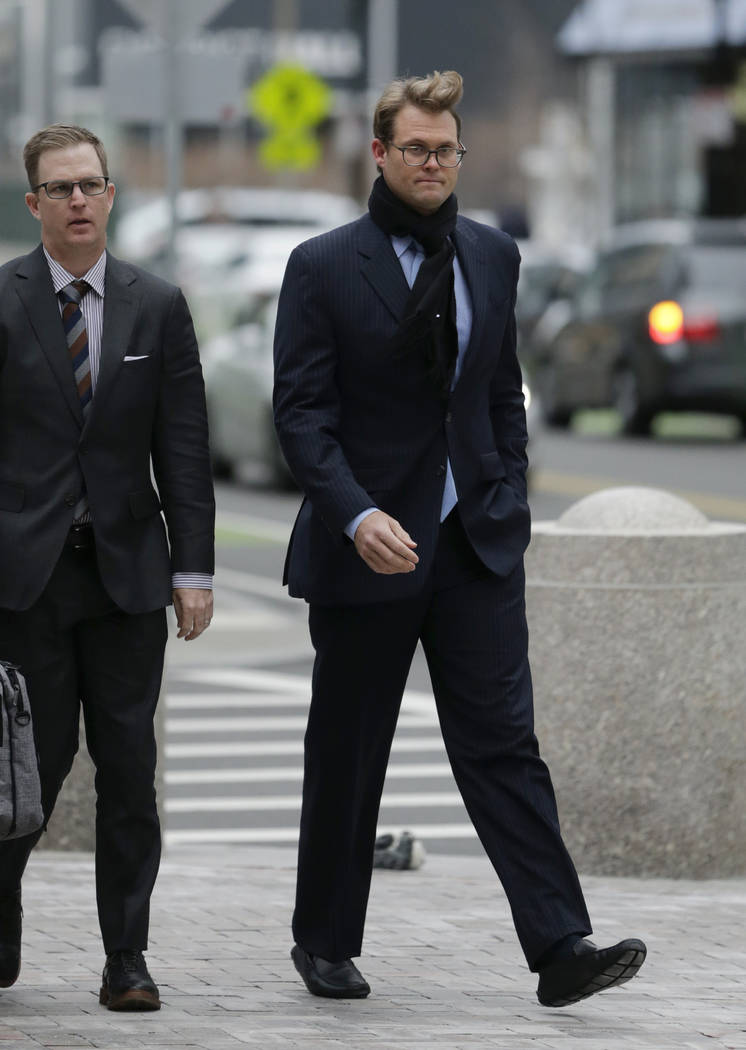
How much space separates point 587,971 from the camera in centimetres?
573

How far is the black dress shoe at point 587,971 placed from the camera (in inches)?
222

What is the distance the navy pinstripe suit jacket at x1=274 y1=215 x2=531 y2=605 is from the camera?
230 inches

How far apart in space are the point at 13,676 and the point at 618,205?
5657cm

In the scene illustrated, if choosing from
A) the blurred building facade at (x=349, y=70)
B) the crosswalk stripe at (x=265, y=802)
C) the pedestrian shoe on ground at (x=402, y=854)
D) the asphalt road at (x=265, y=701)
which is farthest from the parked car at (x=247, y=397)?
the pedestrian shoe on ground at (x=402, y=854)

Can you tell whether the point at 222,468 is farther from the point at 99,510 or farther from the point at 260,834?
the point at 99,510

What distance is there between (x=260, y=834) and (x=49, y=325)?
3542 mm

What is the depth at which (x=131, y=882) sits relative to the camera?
19.5 ft

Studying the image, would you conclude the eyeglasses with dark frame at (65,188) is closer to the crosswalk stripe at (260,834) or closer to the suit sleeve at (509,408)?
the suit sleeve at (509,408)

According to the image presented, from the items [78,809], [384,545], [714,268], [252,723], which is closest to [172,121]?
[252,723]

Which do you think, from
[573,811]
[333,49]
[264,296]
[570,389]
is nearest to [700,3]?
[570,389]

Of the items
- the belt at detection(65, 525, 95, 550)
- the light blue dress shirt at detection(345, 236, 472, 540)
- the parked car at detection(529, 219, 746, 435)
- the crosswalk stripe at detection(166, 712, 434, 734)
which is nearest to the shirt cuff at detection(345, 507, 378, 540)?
the light blue dress shirt at detection(345, 236, 472, 540)

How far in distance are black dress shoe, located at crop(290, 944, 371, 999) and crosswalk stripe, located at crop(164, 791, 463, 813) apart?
337 cm

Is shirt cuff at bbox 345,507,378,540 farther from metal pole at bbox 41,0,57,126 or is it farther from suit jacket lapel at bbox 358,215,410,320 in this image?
metal pole at bbox 41,0,57,126

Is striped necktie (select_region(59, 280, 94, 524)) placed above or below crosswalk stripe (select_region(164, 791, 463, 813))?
above
